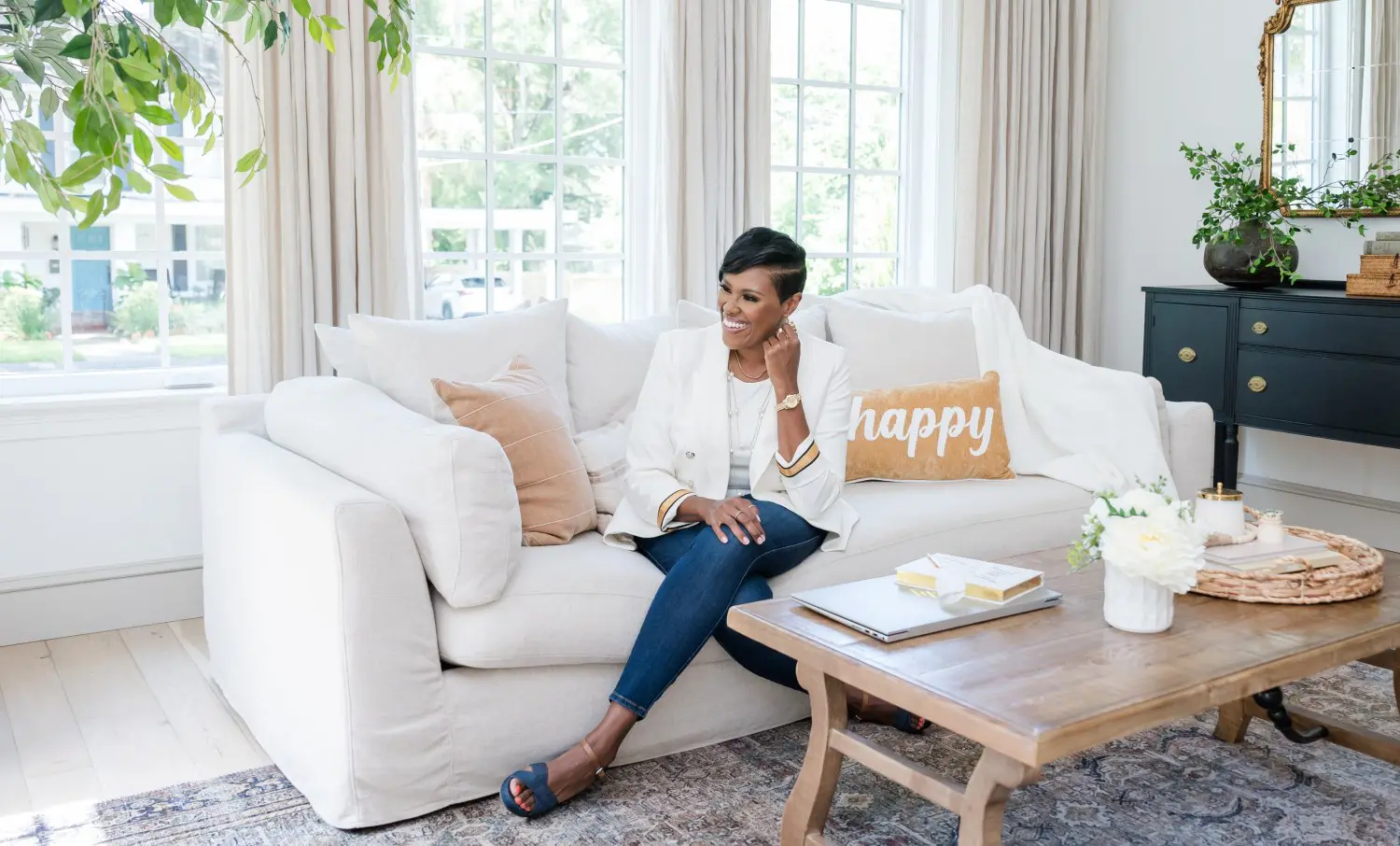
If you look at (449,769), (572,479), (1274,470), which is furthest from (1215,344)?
(449,769)

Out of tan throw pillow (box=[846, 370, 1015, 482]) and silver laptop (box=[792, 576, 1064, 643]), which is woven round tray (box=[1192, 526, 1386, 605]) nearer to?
silver laptop (box=[792, 576, 1064, 643])

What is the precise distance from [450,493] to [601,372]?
913mm

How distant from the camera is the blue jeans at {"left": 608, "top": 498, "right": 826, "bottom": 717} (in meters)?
2.22

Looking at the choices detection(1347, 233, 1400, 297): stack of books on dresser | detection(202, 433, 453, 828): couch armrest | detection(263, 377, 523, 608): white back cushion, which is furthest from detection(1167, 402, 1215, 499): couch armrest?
detection(202, 433, 453, 828): couch armrest

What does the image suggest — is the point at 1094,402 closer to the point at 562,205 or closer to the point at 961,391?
the point at 961,391

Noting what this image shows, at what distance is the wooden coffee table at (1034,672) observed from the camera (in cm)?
159

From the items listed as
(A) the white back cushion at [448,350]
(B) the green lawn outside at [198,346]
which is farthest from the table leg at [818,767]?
(B) the green lawn outside at [198,346]

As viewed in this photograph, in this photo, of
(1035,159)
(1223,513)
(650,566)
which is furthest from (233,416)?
(1035,159)

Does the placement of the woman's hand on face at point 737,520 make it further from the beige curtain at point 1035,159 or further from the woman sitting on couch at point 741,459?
the beige curtain at point 1035,159

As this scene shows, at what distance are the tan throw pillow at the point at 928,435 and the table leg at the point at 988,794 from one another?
1400 mm

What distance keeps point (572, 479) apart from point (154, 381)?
1.56 meters

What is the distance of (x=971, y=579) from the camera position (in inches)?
79.4

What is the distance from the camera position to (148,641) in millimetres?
3186

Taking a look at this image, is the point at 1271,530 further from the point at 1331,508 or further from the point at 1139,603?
the point at 1331,508
